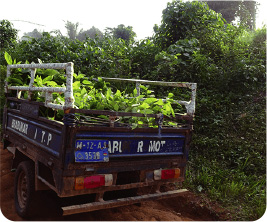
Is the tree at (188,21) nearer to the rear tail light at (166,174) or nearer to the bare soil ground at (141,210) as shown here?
the bare soil ground at (141,210)

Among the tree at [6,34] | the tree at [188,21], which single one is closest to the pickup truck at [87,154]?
the tree at [188,21]

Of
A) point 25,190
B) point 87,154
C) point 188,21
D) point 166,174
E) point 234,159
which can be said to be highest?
point 188,21

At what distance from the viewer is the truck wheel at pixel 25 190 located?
298 cm

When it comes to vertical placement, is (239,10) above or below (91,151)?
above

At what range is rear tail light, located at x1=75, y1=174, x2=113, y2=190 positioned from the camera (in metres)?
2.62

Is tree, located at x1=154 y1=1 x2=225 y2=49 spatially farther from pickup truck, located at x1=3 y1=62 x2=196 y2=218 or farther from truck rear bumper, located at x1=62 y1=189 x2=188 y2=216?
truck rear bumper, located at x1=62 y1=189 x2=188 y2=216

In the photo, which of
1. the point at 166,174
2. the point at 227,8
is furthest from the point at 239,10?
the point at 166,174

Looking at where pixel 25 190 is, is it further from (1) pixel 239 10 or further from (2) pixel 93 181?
(1) pixel 239 10

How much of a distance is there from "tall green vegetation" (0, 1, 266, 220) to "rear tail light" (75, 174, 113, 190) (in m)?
1.93

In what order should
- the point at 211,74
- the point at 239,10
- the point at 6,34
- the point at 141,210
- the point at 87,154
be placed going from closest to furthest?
the point at 87,154
the point at 141,210
the point at 211,74
the point at 239,10
the point at 6,34

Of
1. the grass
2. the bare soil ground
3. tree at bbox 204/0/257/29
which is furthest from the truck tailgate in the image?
tree at bbox 204/0/257/29

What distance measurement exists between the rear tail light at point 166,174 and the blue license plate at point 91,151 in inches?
28.4

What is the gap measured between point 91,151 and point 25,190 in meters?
1.10

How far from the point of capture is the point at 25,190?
315 cm
